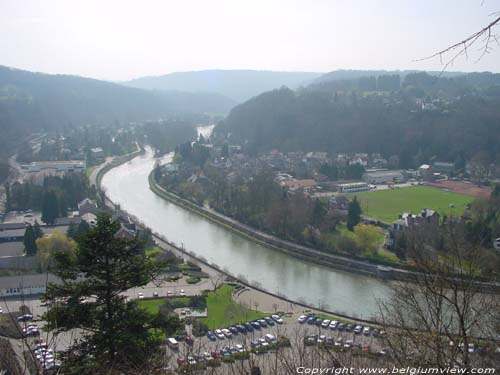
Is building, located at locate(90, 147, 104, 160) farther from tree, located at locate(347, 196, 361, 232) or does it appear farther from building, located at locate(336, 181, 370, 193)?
tree, located at locate(347, 196, 361, 232)

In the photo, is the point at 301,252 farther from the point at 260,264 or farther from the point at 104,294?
the point at 104,294

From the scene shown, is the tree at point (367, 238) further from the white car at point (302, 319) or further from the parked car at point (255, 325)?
the parked car at point (255, 325)

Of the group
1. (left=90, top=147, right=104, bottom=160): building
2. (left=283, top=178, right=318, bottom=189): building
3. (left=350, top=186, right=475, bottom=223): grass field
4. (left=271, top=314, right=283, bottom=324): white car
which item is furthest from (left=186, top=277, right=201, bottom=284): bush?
(left=90, top=147, right=104, bottom=160): building

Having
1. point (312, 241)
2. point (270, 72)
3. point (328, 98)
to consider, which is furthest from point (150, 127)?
point (270, 72)

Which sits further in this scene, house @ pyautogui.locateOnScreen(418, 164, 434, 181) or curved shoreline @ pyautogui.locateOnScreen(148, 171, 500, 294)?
house @ pyautogui.locateOnScreen(418, 164, 434, 181)

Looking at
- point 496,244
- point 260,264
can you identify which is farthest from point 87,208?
point 496,244

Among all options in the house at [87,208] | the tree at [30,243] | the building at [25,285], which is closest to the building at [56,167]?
the house at [87,208]

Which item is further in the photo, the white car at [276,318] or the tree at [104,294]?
the white car at [276,318]
